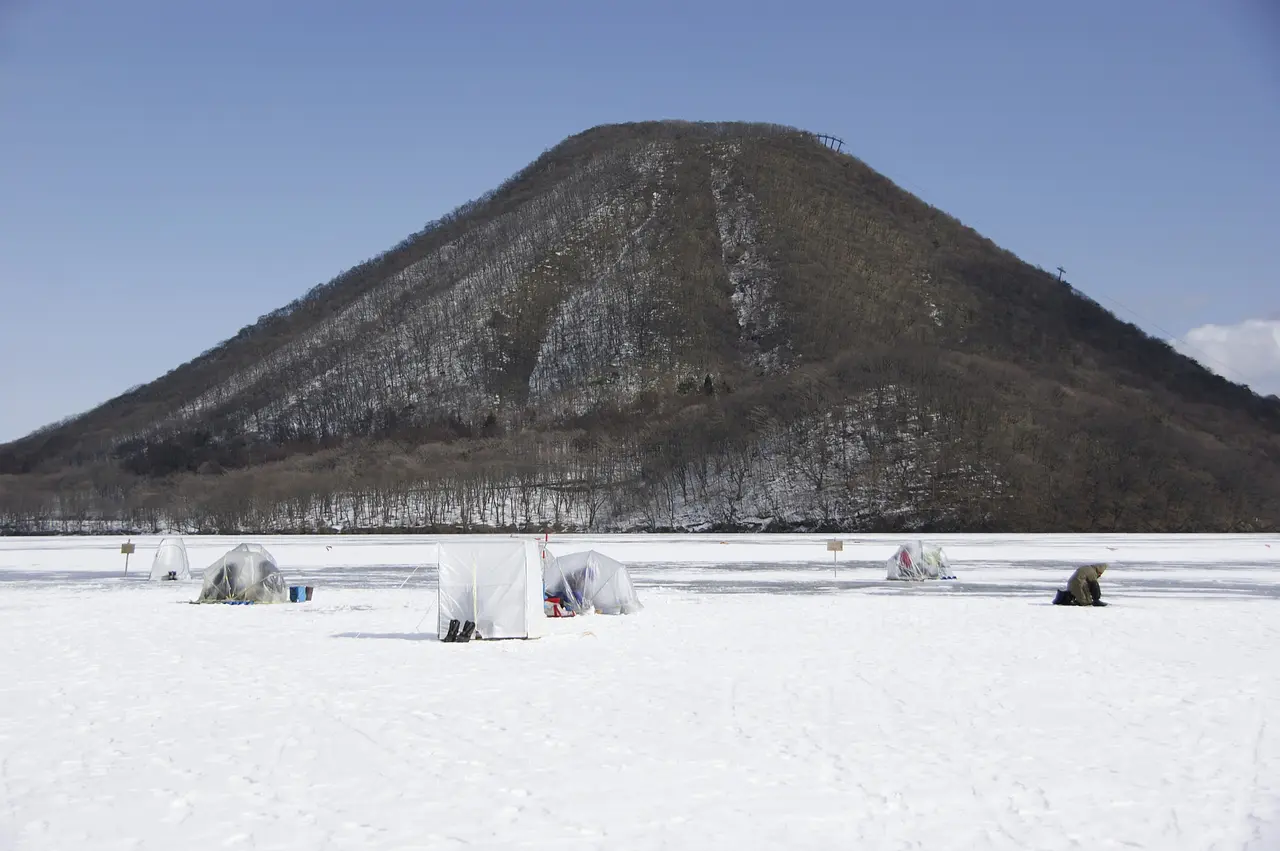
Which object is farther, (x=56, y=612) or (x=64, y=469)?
(x=64, y=469)

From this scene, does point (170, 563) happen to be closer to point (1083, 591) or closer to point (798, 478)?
point (1083, 591)

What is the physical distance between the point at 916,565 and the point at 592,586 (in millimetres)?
17787

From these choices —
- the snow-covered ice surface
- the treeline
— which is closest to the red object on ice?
the snow-covered ice surface

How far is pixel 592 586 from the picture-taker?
33.0 metres

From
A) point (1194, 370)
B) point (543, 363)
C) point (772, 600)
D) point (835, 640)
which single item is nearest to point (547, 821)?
point (835, 640)

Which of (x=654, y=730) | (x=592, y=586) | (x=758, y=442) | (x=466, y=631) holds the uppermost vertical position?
(x=758, y=442)

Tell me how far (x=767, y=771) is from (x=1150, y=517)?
124 metres

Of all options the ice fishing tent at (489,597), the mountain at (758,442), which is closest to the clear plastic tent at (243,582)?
the ice fishing tent at (489,597)

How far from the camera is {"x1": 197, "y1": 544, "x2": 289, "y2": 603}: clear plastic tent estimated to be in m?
37.0

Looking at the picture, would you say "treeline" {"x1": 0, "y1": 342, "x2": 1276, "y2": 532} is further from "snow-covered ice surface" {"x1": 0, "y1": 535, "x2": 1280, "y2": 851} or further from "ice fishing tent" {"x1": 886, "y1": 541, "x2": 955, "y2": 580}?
"snow-covered ice surface" {"x1": 0, "y1": 535, "x2": 1280, "y2": 851}

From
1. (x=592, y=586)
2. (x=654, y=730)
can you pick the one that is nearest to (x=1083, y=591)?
(x=592, y=586)

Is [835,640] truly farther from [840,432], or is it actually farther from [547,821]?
[840,432]

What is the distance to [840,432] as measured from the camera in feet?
459

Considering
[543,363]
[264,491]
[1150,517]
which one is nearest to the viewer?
[1150,517]
